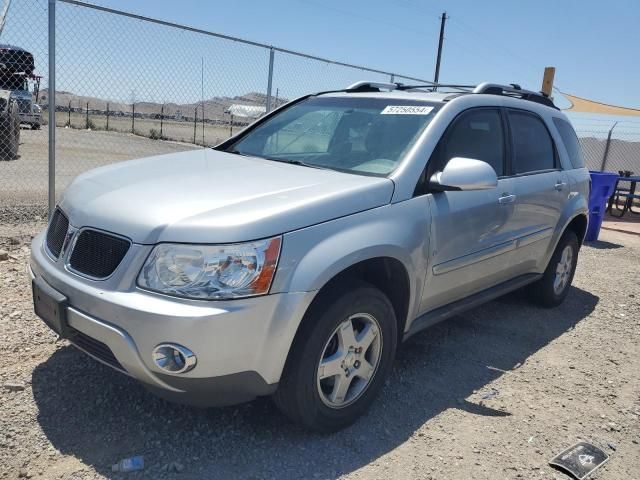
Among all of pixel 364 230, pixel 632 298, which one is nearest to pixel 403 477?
pixel 364 230

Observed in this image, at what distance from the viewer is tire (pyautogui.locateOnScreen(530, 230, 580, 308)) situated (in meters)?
5.07

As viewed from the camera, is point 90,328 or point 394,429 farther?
point 394,429

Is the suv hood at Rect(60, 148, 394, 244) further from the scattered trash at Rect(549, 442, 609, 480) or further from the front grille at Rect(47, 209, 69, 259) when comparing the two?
the scattered trash at Rect(549, 442, 609, 480)

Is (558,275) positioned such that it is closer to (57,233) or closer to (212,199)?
(212,199)

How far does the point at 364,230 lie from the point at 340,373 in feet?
2.39

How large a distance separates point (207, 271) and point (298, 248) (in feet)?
1.35

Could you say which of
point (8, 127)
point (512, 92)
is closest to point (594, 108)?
point (512, 92)

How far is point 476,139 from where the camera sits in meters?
3.81

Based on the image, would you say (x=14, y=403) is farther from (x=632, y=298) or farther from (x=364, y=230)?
(x=632, y=298)

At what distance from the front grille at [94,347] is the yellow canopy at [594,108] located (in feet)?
56.6

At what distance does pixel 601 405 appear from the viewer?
3.54 m

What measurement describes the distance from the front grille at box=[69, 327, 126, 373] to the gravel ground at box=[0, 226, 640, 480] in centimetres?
46

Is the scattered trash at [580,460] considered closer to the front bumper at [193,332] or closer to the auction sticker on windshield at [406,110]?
the front bumper at [193,332]

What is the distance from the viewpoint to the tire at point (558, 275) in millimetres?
5066
